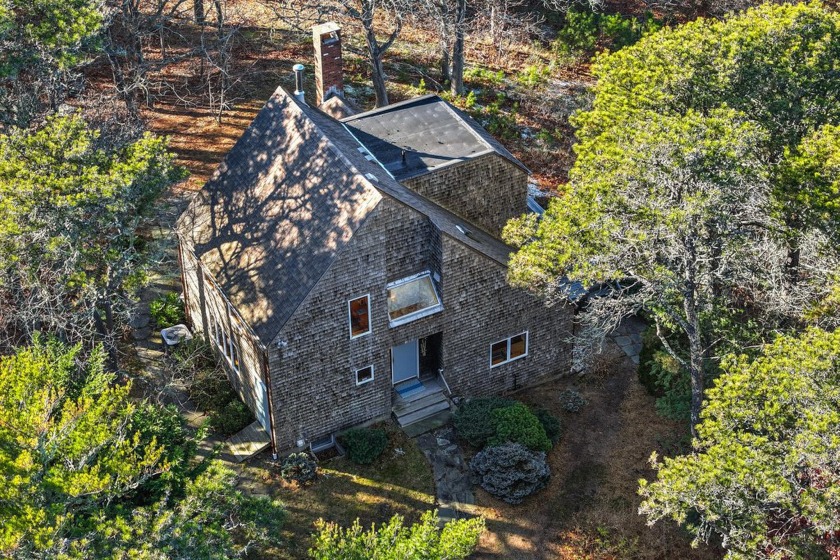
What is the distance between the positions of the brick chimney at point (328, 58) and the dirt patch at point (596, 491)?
14.9m

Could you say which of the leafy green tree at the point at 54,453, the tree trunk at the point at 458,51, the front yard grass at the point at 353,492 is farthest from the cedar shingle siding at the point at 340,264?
the tree trunk at the point at 458,51

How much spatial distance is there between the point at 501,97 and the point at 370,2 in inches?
472

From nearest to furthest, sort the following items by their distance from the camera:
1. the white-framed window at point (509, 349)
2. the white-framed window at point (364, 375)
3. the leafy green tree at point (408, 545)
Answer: the leafy green tree at point (408, 545)
the white-framed window at point (364, 375)
the white-framed window at point (509, 349)

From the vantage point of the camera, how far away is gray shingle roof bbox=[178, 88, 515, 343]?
26.9 meters

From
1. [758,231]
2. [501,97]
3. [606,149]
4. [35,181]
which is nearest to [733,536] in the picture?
[758,231]

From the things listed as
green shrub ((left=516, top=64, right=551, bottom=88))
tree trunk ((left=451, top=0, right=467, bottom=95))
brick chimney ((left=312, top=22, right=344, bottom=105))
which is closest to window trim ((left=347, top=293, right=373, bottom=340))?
brick chimney ((left=312, top=22, right=344, bottom=105))

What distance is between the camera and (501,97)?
161 ft

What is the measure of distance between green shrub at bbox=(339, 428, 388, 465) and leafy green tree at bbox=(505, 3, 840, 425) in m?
6.87

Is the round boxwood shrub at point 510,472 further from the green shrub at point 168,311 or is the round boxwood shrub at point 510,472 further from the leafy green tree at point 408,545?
the green shrub at point 168,311

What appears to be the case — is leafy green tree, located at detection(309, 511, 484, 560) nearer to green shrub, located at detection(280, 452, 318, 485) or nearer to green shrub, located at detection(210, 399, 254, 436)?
green shrub, located at detection(280, 452, 318, 485)

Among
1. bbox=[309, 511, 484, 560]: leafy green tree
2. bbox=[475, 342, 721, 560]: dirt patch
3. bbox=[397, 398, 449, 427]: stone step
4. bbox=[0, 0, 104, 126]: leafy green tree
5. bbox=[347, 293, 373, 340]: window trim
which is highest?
bbox=[0, 0, 104, 126]: leafy green tree

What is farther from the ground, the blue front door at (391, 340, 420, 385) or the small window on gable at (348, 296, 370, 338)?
the small window on gable at (348, 296, 370, 338)

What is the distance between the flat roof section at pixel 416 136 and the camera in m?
30.6

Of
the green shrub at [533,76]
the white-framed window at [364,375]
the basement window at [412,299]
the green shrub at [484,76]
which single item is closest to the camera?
the basement window at [412,299]
